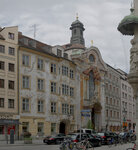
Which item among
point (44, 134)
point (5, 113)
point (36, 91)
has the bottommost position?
point (44, 134)

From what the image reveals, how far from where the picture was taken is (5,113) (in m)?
39.5

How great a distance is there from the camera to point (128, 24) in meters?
16.7

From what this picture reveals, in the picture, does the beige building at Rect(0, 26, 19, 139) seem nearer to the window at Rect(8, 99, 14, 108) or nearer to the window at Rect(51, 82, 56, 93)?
the window at Rect(8, 99, 14, 108)

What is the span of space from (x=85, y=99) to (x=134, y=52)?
39160mm

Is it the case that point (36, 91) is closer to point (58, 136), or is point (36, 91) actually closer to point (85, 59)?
point (58, 136)

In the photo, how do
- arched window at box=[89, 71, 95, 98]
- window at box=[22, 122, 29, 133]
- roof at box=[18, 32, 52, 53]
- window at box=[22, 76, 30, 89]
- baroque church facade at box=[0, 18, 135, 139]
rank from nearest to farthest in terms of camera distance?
baroque church facade at box=[0, 18, 135, 139] < window at box=[22, 122, 29, 133] < window at box=[22, 76, 30, 89] < roof at box=[18, 32, 52, 53] < arched window at box=[89, 71, 95, 98]

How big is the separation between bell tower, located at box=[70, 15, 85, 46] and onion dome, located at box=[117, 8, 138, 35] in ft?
158

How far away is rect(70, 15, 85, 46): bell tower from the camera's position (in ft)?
217

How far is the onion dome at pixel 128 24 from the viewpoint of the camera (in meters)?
16.4

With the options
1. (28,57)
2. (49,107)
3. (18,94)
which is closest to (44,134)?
(49,107)

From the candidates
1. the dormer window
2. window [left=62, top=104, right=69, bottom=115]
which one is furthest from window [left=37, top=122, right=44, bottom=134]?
the dormer window

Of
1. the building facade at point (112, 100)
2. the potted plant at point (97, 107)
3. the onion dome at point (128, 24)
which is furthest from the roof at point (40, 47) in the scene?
the onion dome at point (128, 24)

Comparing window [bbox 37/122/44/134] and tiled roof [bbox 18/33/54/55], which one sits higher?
tiled roof [bbox 18/33/54/55]

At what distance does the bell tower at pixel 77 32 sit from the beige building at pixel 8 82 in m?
25.2
